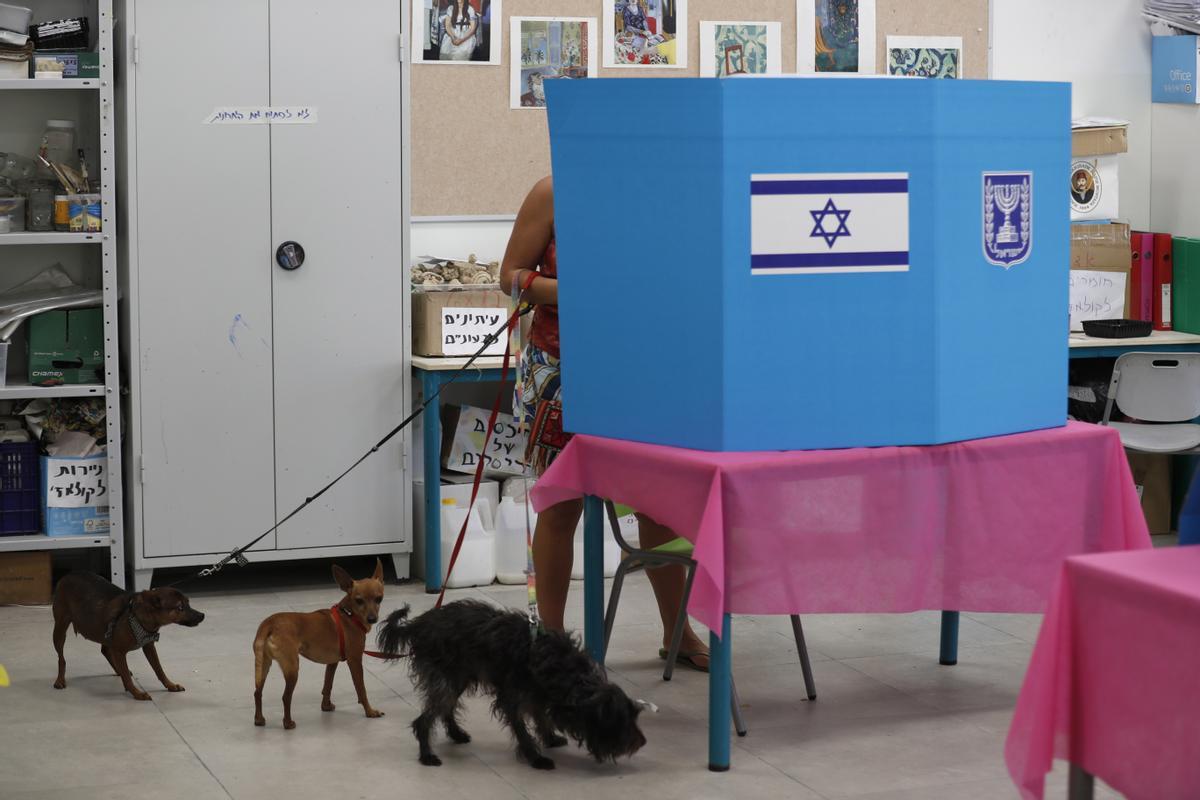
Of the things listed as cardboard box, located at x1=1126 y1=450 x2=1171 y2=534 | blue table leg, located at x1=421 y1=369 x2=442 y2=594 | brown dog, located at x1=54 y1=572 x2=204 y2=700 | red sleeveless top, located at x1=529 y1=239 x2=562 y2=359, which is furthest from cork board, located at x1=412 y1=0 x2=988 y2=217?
cardboard box, located at x1=1126 y1=450 x2=1171 y2=534

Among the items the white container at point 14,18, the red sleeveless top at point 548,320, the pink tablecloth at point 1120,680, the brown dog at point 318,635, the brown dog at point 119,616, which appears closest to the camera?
the pink tablecloth at point 1120,680

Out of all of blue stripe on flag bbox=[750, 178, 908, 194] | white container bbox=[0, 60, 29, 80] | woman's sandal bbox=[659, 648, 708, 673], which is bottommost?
woman's sandal bbox=[659, 648, 708, 673]

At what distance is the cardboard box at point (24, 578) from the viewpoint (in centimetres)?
464

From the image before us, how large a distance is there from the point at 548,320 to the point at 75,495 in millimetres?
1829

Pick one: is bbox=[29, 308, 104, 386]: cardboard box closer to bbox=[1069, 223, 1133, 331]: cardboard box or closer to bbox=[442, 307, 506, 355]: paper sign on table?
bbox=[442, 307, 506, 355]: paper sign on table

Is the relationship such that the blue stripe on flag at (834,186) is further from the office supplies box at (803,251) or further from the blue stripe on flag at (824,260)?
the blue stripe on flag at (824,260)

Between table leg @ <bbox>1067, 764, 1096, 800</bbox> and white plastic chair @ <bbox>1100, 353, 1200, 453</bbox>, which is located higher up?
white plastic chair @ <bbox>1100, 353, 1200, 453</bbox>

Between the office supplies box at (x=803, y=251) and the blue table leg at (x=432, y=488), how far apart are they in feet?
5.29

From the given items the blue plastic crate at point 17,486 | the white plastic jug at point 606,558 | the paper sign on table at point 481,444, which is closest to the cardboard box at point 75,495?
the blue plastic crate at point 17,486

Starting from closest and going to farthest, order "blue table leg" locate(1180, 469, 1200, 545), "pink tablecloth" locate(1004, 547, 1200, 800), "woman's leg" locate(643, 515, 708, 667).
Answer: "pink tablecloth" locate(1004, 547, 1200, 800), "blue table leg" locate(1180, 469, 1200, 545), "woman's leg" locate(643, 515, 708, 667)

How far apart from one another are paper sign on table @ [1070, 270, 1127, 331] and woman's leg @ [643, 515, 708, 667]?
2.24 meters

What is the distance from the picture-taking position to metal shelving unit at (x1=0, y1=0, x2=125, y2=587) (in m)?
4.49

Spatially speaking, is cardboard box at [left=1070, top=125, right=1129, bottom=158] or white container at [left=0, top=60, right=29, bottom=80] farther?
cardboard box at [left=1070, top=125, right=1129, bottom=158]

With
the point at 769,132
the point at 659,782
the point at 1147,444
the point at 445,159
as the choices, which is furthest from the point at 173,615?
the point at 1147,444
